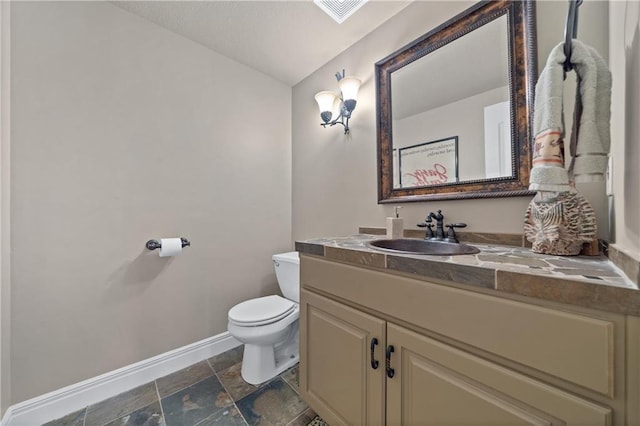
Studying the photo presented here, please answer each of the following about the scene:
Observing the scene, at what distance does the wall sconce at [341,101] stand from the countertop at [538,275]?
114 cm

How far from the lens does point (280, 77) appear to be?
2.11 m

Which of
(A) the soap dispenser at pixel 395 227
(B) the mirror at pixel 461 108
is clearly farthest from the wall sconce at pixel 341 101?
(A) the soap dispenser at pixel 395 227

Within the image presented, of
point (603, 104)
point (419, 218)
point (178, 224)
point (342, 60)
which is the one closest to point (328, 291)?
point (419, 218)

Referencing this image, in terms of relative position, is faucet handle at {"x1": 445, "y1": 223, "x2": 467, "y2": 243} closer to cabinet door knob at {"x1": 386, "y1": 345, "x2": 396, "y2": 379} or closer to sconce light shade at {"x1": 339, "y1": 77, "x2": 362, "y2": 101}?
cabinet door knob at {"x1": 386, "y1": 345, "x2": 396, "y2": 379}

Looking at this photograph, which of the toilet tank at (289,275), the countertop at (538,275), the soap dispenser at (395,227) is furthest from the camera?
the toilet tank at (289,275)

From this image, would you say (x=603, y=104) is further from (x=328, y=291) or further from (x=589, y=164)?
(x=328, y=291)

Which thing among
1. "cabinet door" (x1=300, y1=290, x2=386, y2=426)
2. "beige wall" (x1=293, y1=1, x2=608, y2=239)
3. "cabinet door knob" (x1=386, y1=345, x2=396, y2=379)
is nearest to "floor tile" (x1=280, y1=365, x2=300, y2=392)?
"cabinet door" (x1=300, y1=290, x2=386, y2=426)

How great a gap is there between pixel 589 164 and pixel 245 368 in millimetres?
1871

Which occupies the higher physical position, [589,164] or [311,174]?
[311,174]

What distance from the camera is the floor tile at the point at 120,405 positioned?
1220 millimetres

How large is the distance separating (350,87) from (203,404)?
2098 mm

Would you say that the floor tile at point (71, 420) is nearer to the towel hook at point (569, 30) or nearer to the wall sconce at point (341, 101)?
the wall sconce at point (341, 101)

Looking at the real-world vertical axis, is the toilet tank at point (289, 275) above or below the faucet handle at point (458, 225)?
below

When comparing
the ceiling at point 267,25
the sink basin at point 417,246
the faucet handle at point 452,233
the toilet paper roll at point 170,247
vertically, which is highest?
the ceiling at point 267,25
